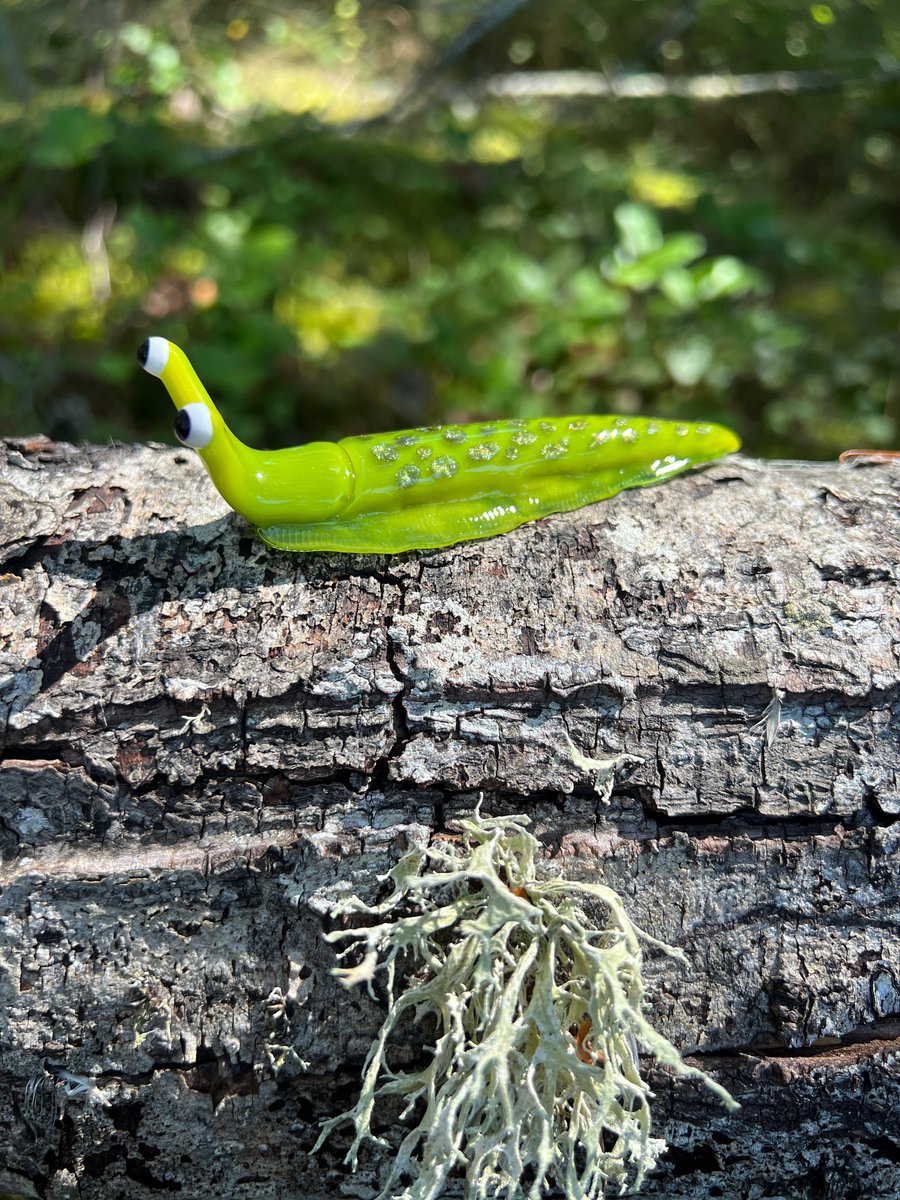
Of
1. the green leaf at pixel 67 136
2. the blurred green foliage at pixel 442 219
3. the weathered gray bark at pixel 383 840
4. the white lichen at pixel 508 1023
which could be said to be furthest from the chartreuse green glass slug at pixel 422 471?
the green leaf at pixel 67 136

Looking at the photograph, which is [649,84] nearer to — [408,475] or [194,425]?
[408,475]

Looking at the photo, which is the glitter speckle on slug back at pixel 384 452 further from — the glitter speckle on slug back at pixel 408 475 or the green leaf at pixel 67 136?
the green leaf at pixel 67 136

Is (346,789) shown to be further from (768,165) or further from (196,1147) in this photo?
(768,165)

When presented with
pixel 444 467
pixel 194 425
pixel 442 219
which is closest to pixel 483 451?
pixel 444 467

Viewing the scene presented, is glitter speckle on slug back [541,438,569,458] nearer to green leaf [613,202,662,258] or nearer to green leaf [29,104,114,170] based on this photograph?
green leaf [613,202,662,258]

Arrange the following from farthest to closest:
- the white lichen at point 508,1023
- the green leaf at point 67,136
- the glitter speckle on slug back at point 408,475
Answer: the green leaf at point 67,136 < the glitter speckle on slug back at point 408,475 < the white lichen at point 508,1023

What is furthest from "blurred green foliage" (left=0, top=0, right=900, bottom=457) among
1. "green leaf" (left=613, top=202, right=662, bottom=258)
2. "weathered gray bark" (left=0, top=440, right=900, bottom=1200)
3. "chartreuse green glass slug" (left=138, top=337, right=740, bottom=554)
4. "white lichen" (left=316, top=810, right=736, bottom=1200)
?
"white lichen" (left=316, top=810, right=736, bottom=1200)
